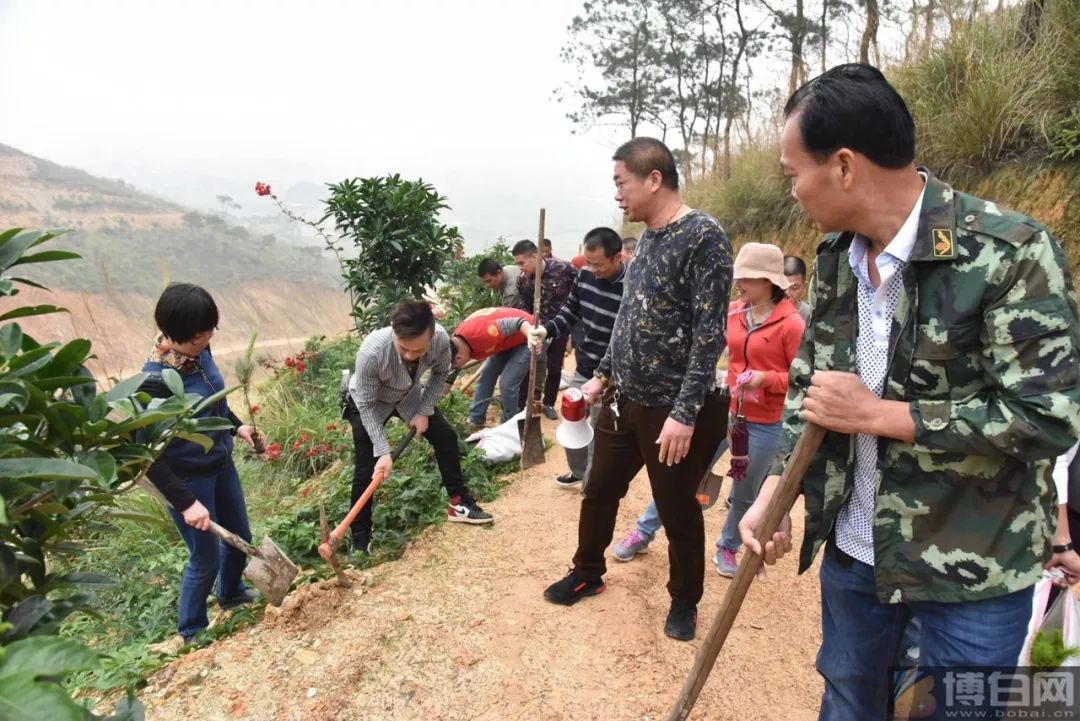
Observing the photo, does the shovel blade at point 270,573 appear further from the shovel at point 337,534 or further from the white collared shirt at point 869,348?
the white collared shirt at point 869,348

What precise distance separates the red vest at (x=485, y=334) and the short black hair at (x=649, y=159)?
2.46m

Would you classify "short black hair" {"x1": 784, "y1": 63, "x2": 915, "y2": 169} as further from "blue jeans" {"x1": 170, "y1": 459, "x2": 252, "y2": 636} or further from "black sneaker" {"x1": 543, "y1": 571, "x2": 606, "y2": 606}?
"blue jeans" {"x1": 170, "y1": 459, "x2": 252, "y2": 636}

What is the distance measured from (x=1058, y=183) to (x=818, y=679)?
4.37 m

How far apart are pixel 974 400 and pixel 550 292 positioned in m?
4.45

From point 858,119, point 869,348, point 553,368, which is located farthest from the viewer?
point 553,368

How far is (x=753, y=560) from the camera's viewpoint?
5.21 ft

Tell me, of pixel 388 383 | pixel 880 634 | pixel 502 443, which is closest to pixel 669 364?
pixel 880 634

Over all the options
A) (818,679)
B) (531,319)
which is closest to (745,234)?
(531,319)

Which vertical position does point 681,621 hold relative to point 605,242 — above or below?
below

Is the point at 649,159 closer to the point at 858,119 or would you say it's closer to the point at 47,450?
the point at 858,119

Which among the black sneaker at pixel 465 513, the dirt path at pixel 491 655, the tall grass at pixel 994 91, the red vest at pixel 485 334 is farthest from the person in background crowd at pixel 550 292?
the tall grass at pixel 994 91

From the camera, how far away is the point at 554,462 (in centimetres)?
477

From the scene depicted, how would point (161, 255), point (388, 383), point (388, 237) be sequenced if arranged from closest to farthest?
1. point (388, 383)
2. point (388, 237)
3. point (161, 255)

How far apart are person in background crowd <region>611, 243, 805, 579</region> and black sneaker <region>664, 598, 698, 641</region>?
0.54 metres
